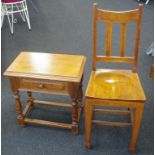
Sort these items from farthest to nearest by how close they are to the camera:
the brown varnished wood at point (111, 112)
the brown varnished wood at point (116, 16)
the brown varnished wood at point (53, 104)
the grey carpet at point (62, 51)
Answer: the brown varnished wood at point (53, 104) < the brown varnished wood at point (111, 112) < the grey carpet at point (62, 51) < the brown varnished wood at point (116, 16)

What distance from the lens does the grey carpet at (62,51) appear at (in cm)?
173

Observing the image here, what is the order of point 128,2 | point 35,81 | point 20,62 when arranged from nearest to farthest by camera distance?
1. point 35,81
2. point 20,62
3. point 128,2

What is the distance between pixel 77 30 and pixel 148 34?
3.43ft

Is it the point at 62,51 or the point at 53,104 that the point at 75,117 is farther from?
the point at 62,51

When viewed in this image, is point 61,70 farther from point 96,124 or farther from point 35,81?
point 96,124

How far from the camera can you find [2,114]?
2.04 metres

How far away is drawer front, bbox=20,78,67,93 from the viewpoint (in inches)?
61.6

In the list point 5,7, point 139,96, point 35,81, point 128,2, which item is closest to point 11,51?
point 5,7

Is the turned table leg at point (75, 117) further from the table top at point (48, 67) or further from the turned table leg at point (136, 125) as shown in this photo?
the turned table leg at point (136, 125)

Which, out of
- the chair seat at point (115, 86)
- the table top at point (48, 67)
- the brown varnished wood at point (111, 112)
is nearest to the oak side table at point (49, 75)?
the table top at point (48, 67)

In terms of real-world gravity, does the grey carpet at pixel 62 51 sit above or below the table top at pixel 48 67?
below

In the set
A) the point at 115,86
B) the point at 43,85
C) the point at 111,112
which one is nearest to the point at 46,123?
the point at 43,85

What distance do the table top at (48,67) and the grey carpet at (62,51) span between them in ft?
1.76

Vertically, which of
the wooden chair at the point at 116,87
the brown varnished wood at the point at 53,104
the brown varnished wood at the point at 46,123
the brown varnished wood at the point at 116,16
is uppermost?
the brown varnished wood at the point at 116,16
